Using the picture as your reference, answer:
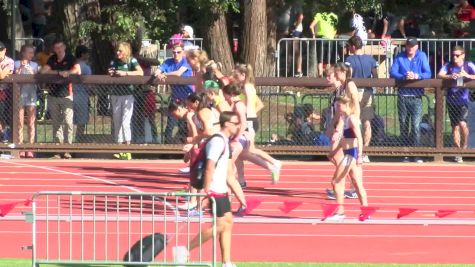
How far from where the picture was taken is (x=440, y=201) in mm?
18125

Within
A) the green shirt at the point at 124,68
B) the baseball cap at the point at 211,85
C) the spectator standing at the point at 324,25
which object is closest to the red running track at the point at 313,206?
the green shirt at the point at 124,68

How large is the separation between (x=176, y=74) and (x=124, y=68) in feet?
2.90

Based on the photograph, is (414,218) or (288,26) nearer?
(414,218)

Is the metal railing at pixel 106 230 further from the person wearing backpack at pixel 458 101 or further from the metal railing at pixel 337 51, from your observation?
the metal railing at pixel 337 51

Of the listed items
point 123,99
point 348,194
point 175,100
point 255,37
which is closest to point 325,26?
point 255,37

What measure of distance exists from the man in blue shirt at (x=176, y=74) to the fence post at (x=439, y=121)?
381cm

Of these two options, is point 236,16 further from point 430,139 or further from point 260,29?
point 430,139

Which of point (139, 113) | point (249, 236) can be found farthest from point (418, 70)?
point (249, 236)

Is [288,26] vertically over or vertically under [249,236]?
over

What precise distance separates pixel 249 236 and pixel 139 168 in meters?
5.75

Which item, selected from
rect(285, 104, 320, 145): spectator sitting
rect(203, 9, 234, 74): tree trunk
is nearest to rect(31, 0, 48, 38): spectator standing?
rect(203, 9, 234, 74): tree trunk

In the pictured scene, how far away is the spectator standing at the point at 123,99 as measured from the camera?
A: 21.1 m

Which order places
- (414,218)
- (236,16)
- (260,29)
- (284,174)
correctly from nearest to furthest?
(414,218)
(284,174)
(260,29)
(236,16)

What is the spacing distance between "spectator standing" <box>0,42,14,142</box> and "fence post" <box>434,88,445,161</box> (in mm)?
6621
